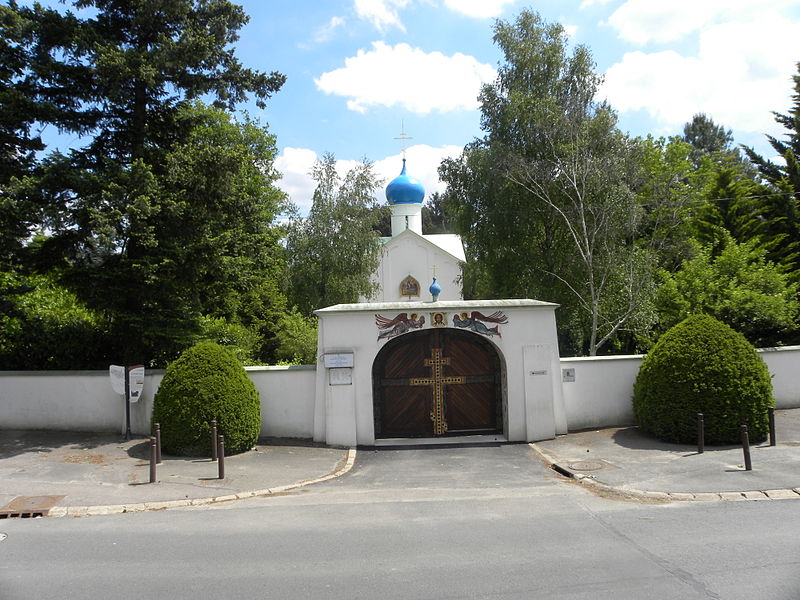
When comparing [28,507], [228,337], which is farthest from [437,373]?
[28,507]

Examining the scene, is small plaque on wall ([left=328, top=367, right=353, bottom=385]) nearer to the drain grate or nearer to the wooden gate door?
the wooden gate door

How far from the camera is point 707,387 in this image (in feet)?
43.9

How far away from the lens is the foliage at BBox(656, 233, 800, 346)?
1814 cm

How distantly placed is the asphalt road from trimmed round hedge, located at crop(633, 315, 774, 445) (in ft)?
13.0

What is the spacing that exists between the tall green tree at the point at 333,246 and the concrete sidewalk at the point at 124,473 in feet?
57.6

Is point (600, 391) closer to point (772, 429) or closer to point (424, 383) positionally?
point (772, 429)

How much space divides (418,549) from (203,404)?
23.3 feet

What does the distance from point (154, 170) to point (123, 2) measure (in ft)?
13.4

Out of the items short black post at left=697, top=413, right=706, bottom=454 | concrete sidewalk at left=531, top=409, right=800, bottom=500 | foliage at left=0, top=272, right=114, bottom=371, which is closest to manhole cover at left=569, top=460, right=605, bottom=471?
concrete sidewalk at left=531, top=409, right=800, bottom=500

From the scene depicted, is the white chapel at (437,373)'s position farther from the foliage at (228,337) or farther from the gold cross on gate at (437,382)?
the foliage at (228,337)

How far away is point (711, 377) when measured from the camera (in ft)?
44.0

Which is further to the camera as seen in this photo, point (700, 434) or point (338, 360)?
point (338, 360)

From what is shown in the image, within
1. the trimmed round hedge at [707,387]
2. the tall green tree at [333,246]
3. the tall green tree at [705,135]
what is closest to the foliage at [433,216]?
the tall green tree at [705,135]

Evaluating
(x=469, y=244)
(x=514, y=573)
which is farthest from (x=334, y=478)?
(x=469, y=244)
